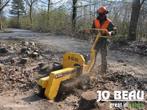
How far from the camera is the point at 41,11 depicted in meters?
34.8

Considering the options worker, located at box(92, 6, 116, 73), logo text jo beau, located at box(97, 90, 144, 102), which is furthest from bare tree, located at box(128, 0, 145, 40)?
logo text jo beau, located at box(97, 90, 144, 102)

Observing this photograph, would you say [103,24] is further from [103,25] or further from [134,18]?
[134,18]

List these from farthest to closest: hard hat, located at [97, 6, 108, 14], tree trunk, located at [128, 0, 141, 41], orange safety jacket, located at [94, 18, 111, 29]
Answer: tree trunk, located at [128, 0, 141, 41], orange safety jacket, located at [94, 18, 111, 29], hard hat, located at [97, 6, 108, 14]

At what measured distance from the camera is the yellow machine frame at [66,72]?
6.91 metres

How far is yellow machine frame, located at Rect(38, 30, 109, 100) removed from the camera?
6.91 m

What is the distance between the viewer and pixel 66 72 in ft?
24.0

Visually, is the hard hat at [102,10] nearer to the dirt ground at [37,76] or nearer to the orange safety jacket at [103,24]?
the orange safety jacket at [103,24]

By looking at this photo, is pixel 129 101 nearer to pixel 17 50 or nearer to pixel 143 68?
pixel 143 68

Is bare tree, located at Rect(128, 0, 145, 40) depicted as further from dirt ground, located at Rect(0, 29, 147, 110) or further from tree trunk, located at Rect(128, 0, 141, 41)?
dirt ground, located at Rect(0, 29, 147, 110)

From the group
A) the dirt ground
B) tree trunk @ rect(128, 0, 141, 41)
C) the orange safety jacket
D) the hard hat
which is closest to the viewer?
the dirt ground

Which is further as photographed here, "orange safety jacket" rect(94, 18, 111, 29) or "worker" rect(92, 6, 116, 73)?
"orange safety jacket" rect(94, 18, 111, 29)

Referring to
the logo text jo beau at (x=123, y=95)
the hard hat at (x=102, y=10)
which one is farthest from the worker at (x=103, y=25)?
the logo text jo beau at (x=123, y=95)

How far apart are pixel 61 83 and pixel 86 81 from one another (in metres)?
0.87

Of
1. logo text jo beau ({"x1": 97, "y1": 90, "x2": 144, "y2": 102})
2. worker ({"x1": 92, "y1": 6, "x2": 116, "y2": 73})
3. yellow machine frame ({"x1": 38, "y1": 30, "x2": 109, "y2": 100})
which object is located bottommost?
logo text jo beau ({"x1": 97, "y1": 90, "x2": 144, "y2": 102})
